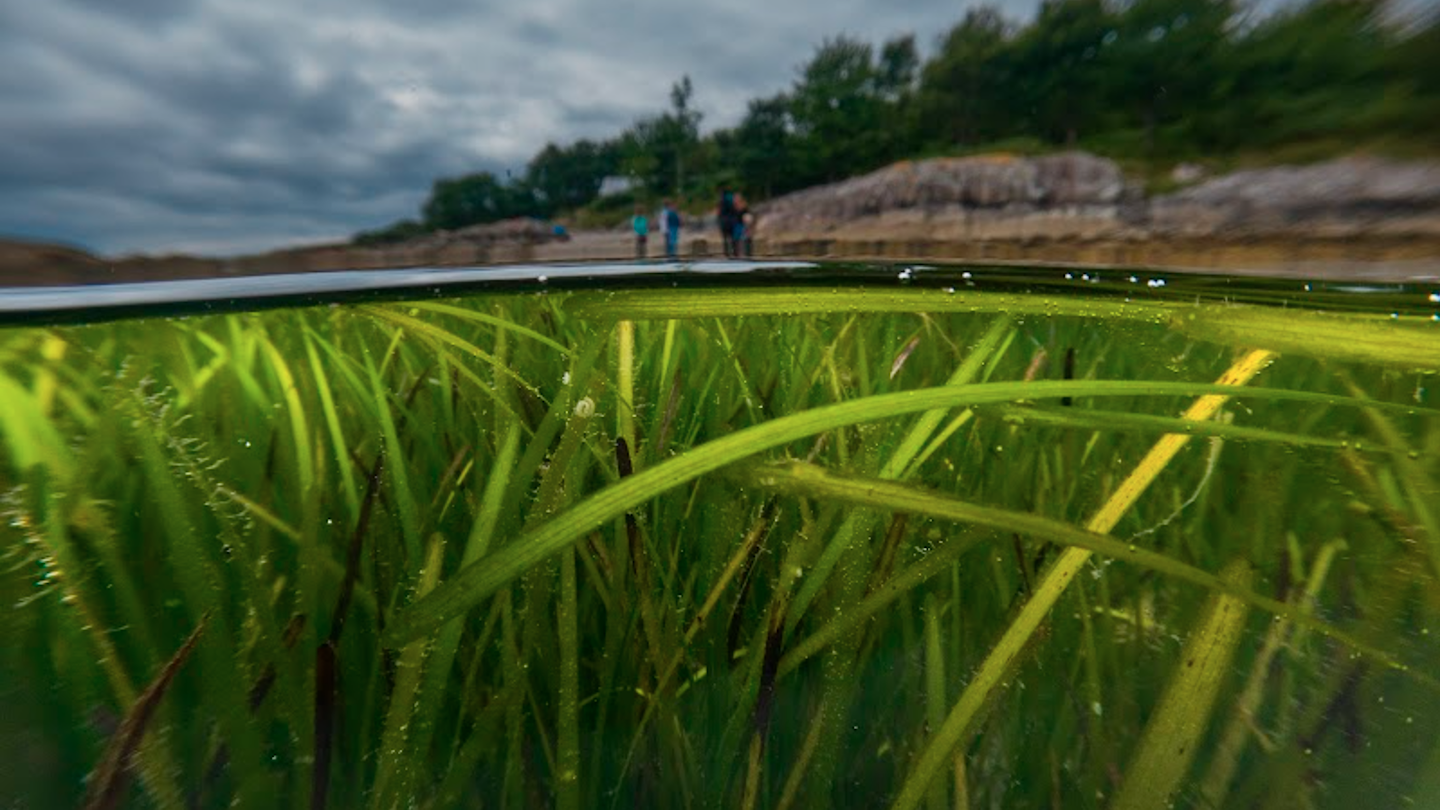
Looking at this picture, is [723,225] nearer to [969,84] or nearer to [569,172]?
[569,172]

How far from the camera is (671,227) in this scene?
6.90ft

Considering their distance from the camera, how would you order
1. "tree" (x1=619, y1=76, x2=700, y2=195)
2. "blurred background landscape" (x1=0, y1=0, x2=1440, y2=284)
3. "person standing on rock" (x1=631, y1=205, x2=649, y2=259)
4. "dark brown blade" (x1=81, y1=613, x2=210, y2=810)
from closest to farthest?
"dark brown blade" (x1=81, y1=613, x2=210, y2=810), "blurred background landscape" (x1=0, y1=0, x2=1440, y2=284), "tree" (x1=619, y1=76, x2=700, y2=195), "person standing on rock" (x1=631, y1=205, x2=649, y2=259)

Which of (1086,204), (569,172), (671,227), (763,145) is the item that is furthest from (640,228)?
(1086,204)

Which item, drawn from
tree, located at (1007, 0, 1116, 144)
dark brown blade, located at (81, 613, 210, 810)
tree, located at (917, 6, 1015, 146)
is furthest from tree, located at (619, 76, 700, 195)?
dark brown blade, located at (81, 613, 210, 810)

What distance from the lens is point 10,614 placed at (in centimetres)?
107

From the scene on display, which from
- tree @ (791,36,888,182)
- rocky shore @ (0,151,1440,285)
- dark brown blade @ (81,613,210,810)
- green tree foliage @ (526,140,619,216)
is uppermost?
Result: tree @ (791,36,888,182)

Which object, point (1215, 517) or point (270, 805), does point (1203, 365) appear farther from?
point (270, 805)

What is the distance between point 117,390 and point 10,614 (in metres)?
0.35

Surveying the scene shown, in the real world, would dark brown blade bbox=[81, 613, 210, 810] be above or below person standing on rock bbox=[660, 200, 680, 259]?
below

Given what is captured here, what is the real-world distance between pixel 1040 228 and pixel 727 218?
0.87 metres

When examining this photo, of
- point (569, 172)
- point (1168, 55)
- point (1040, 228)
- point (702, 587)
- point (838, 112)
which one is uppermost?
point (1168, 55)

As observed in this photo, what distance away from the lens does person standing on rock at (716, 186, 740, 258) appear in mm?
2047

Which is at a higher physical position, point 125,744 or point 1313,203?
point 1313,203

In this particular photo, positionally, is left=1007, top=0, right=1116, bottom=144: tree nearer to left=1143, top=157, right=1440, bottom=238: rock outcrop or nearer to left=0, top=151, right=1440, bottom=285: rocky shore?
left=0, top=151, right=1440, bottom=285: rocky shore
